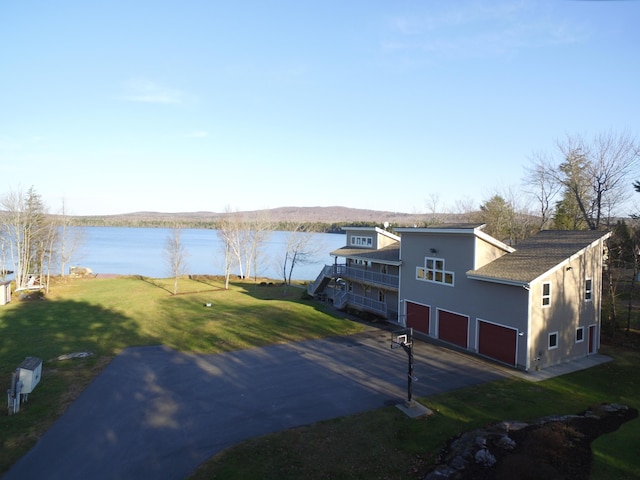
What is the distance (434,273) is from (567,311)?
658 centimetres

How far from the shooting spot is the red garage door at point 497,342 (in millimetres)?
17891

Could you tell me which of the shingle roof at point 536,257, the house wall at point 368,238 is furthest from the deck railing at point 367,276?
the shingle roof at point 536,257

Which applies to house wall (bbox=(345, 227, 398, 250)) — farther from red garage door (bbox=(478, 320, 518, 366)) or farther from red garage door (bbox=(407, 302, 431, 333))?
red garage door (bbox=(478, 320, 518, 366))

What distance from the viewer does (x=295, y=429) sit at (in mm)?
11969

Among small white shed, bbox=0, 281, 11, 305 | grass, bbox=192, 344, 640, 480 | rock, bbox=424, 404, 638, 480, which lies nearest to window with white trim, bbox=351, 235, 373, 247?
grass, bbox=192, 344, 640, 480

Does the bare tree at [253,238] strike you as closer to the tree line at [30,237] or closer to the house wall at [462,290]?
the tree line at [30,237]

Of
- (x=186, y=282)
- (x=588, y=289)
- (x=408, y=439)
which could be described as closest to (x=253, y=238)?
(x=186, y=282)

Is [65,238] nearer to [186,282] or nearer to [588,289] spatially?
[186,282]

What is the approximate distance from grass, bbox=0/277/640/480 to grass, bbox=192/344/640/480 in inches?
1.2

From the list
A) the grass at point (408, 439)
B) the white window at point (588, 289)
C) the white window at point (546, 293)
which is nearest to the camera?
the grass at point (408, 439)

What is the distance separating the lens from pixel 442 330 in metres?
21.8

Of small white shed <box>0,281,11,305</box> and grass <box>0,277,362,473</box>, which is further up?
small white shed <box>0,281,11,305</box>

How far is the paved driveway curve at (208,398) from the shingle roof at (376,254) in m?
6.52

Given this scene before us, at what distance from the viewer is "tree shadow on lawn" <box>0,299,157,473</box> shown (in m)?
12.1
